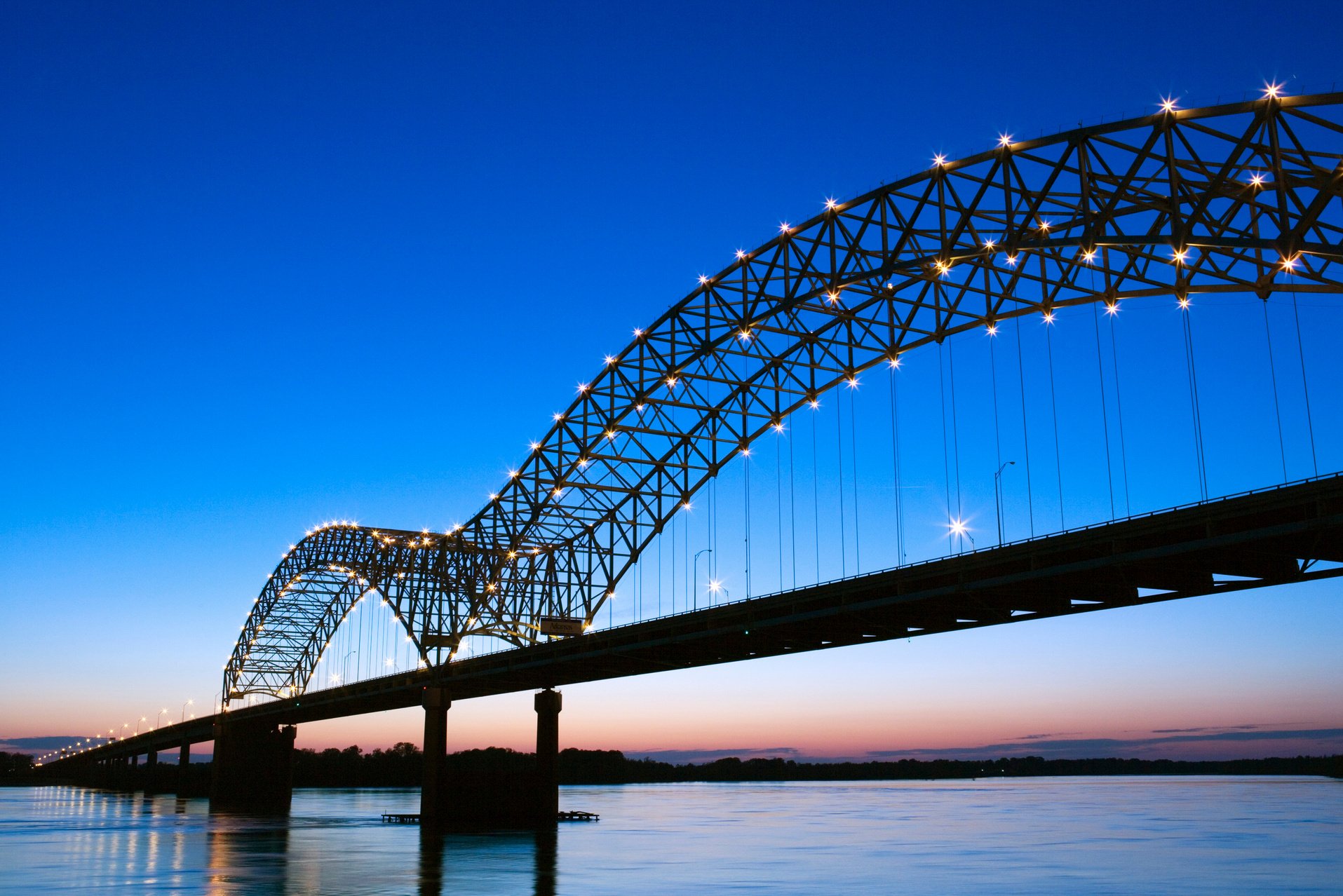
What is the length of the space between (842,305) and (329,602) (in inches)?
4275

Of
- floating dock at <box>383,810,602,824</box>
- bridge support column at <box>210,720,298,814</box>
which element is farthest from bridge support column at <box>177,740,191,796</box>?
floating dock at <box>383,810,602,824</box>

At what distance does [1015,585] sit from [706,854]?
20.0 meters

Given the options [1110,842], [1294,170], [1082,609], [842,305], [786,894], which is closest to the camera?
[1294,170]

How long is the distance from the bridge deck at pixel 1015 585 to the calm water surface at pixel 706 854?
362 inches

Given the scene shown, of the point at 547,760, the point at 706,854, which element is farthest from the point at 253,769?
the point at 706,854

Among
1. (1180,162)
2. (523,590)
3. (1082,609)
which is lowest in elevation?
(1082,609)

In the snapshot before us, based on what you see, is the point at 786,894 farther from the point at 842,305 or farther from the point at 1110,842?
the point at 1110,842

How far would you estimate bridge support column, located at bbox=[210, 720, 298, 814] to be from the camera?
115 metres

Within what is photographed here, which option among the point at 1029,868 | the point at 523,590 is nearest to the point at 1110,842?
the point at 1029,868

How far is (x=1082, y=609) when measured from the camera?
144 feet

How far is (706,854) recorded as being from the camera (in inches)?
2128

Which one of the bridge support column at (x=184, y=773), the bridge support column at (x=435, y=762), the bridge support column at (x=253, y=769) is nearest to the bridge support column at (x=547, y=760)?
the bridge support column at (x=435, y=762)

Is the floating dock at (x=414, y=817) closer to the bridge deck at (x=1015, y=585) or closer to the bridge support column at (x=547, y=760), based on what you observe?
the bridge support column at (x=547, y=760)

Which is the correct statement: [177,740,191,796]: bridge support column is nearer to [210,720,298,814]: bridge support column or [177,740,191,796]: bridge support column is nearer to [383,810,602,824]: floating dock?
[210,720,298,814]: bridge support column
